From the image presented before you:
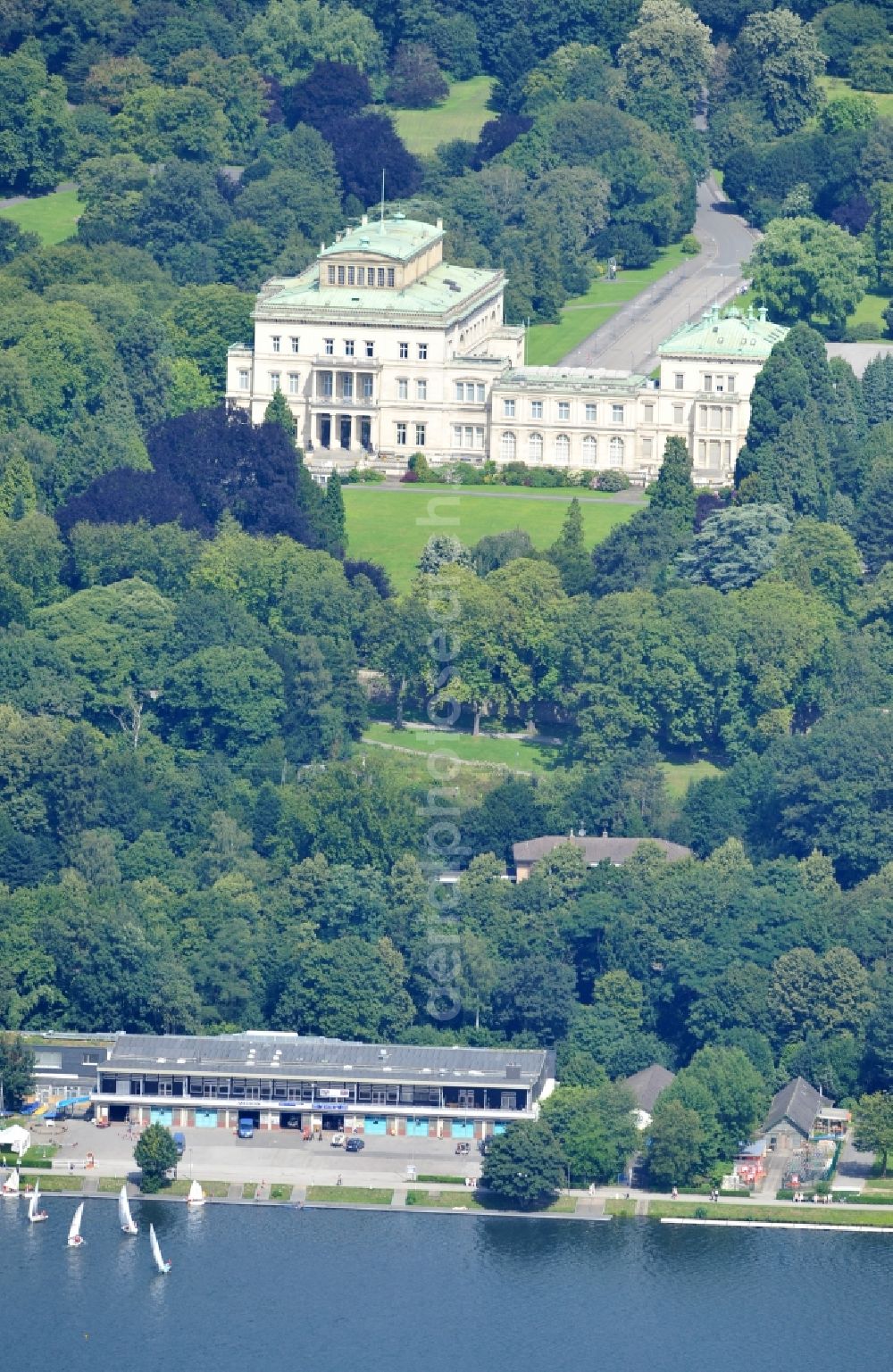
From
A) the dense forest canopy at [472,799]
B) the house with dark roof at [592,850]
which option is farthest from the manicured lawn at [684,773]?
the house with dark roof at [592,850]

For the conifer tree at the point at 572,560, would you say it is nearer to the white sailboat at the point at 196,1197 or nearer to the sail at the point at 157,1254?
the white sailboat at the point at 196,1197

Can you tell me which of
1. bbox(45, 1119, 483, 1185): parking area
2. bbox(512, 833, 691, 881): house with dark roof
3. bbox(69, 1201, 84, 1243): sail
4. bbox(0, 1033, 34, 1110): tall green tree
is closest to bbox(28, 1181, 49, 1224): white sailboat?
bbox(69, 1201, 84, 1243): sail

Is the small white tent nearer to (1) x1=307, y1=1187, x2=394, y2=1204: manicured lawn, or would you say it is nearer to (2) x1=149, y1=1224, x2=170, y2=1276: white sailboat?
(2) x1=149, y1=1224, x2=170, y2=1276: white sailboat

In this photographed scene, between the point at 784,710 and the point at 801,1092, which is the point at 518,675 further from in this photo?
the point at 801,1092

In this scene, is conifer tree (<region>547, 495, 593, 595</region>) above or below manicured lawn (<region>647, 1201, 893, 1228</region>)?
above

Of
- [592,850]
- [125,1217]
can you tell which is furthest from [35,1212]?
[592,850]

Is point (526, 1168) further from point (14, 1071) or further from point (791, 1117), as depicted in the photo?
point (14, 1071)
